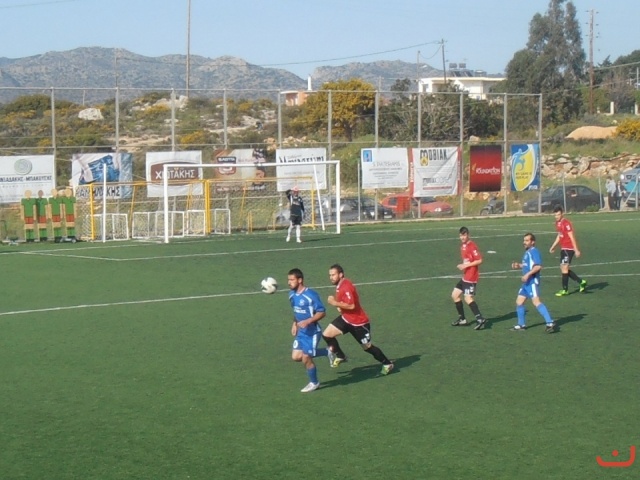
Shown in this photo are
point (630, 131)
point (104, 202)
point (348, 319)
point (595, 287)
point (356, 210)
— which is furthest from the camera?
point (630, 131)

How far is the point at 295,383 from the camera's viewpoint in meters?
12.6

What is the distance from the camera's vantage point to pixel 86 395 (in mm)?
12047

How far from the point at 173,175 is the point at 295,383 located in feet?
84.1

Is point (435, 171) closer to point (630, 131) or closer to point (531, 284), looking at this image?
point (531, 284)

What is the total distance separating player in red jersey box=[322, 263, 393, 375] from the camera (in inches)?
484

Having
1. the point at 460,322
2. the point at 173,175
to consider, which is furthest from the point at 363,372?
the point at 173,175

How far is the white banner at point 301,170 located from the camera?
130 ft

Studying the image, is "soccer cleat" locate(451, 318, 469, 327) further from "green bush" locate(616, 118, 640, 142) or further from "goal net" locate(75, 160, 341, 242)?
"green bush" locate(616, 118, 640, 142)

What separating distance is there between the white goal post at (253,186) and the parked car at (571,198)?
11829 millimetres

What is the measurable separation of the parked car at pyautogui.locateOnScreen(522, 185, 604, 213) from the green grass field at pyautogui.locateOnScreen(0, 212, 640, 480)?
25.2 m

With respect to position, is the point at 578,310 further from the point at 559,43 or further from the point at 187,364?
the point at 559,43

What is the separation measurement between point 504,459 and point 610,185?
4342 centimetres

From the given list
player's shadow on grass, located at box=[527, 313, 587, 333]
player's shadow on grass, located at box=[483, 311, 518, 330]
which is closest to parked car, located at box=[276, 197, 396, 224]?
player's shadow on grass, located at box=[483, 311, 518, 330]

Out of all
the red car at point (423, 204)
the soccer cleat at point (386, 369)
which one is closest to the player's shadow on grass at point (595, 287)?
the soccer cleat at point (386, 369)
